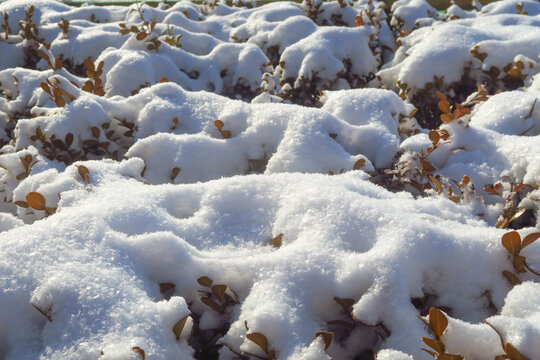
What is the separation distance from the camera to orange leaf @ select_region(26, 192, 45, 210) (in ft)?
5.99

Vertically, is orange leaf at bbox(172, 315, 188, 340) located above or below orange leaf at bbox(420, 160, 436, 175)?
above

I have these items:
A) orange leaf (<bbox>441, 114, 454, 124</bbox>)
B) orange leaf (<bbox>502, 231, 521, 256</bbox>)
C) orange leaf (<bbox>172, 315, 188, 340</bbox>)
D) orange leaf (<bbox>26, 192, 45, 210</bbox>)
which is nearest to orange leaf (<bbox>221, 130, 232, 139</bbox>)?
orange leaf (<bbox>26, 192, 45, 210</bbox>)

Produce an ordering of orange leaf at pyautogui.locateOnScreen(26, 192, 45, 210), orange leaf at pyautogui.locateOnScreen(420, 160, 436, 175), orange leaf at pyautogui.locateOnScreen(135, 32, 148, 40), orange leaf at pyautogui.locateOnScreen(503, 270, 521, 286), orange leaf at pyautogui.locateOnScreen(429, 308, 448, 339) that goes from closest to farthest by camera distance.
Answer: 1. orange leaf at pyautogui.locateOnScreen(429, 308, 448, 339)
2. orange leaf at pyautogui.locateOnScreen(503, 270, 521, 286)
3. orange leaf at pyautogui.locateOnScreen(26, 192, 45, 210)
4. orange leaf at pyautogui.locateOnScreen(420, 160, 436, 175)
5. orange leaf at pyautogui.locateOnScreen(135, 32, 148, 40)

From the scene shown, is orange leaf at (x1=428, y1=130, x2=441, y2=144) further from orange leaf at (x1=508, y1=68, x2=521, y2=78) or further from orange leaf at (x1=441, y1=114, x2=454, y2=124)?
orange leaf at (x1=508, y1=68, x2=521, y2=78)

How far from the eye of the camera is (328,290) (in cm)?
152

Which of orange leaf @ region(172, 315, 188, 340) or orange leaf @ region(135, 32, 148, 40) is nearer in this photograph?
orange leaf @ region(172, 315, 188, 340)

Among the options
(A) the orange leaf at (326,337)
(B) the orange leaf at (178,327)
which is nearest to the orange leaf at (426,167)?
→ (A) the orange leaf at (326,337)

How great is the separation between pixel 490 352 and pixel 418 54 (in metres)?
2.86

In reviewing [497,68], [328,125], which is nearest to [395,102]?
[328,125]

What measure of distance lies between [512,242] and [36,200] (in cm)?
188

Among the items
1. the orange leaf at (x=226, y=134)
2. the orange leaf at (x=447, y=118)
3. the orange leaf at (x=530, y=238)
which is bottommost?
the orange leaf at (x=226, y=134)

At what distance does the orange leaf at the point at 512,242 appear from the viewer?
62.0 inches

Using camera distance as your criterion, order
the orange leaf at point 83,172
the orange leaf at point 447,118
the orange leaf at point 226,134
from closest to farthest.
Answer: the orange leaf at point 83,172 → the orange leaf at point 447,118 → the orange leaf at point 226,134

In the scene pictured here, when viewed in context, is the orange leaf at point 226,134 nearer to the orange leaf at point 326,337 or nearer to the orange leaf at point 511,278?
the orange leaf at point 326,337
